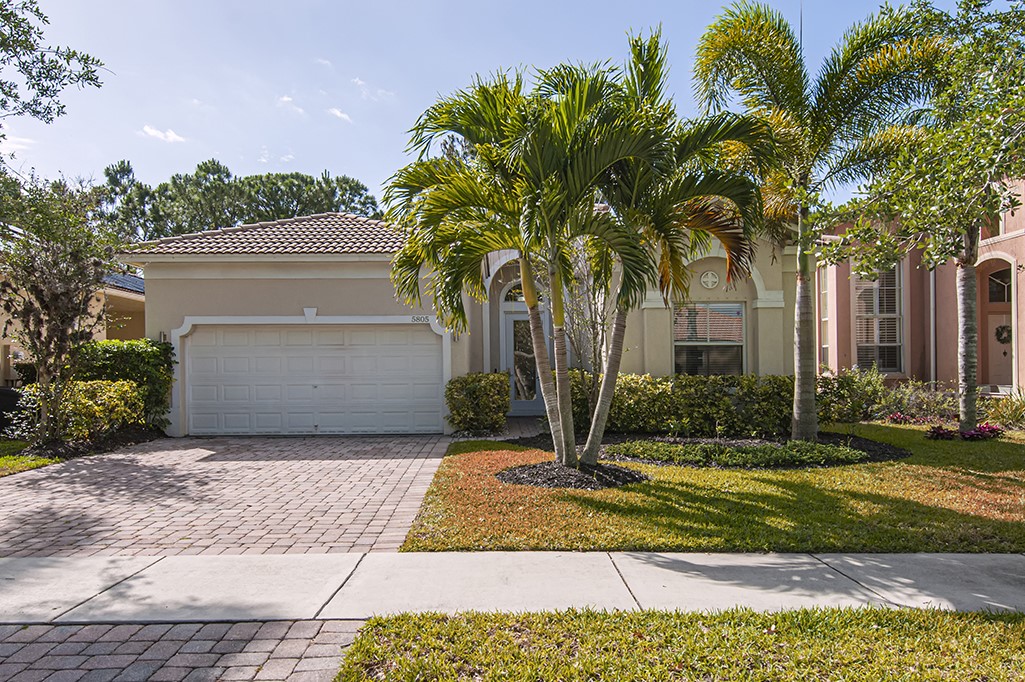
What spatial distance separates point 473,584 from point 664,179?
16.8 feet

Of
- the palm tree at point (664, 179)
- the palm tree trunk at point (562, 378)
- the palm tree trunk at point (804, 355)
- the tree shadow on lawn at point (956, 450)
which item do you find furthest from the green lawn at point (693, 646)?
the palm tree trunk at point (804, 355)

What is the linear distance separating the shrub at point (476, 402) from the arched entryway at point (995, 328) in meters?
12.2

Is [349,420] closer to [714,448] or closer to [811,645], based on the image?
[714,448]

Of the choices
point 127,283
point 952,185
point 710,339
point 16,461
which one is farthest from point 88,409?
point 952,185

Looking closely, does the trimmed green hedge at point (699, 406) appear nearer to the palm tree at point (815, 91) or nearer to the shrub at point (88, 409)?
the palm tree at point (815, 91)

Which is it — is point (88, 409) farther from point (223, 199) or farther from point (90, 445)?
point (223, 199)

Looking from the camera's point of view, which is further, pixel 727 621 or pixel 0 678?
pixel 727 621

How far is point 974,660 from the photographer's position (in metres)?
3.46

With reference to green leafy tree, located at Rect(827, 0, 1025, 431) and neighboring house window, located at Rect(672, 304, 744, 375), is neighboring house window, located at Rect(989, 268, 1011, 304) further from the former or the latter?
green leafy tree, located at Rect(827, 0, 1025, 431)

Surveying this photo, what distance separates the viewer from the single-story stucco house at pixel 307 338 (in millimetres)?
12836

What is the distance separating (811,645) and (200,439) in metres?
11.9

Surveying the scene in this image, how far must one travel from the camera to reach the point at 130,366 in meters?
12.1

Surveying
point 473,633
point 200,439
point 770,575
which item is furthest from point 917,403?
point 200,439

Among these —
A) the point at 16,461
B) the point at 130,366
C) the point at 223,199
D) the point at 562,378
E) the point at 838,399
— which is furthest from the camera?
the point at 223,199
